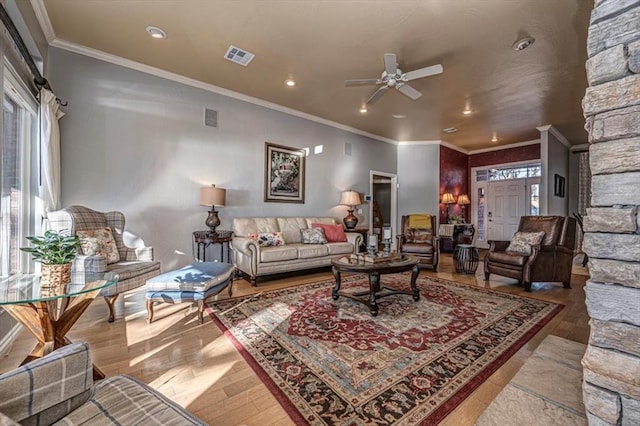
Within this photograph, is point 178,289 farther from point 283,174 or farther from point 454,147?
point 454,147

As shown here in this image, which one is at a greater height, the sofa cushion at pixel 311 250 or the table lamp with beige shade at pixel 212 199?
the table lamp with beige shade at pixel 212 199

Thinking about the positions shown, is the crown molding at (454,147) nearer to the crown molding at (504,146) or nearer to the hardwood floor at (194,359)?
the crown molding at (504,146)

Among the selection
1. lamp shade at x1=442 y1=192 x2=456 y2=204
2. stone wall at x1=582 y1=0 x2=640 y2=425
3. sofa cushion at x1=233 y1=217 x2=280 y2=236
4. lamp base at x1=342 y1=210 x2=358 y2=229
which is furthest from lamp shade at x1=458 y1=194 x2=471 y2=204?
stone wall at x1=582 y1=0 x2=640 y2=425

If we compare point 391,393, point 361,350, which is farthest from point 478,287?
point 391,393

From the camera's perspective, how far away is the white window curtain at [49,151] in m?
2.74

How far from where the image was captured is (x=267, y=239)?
4.20 metres

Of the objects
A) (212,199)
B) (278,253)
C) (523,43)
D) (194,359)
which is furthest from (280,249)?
(523,43)

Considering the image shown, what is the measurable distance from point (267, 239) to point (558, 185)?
6.77 metres

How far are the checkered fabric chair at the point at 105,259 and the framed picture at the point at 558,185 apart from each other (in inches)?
307

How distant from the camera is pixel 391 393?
1.56 metres

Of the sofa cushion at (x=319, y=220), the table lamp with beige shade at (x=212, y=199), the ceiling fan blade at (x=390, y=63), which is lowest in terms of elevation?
the sofa cushion at (x=319, y=220)

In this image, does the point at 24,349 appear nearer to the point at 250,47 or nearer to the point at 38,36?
the point at 38,36

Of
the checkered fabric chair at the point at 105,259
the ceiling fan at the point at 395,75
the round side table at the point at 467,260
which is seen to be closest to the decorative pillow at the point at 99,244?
the checkered fabric chair at the point at 105,259

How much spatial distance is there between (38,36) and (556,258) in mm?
6544
